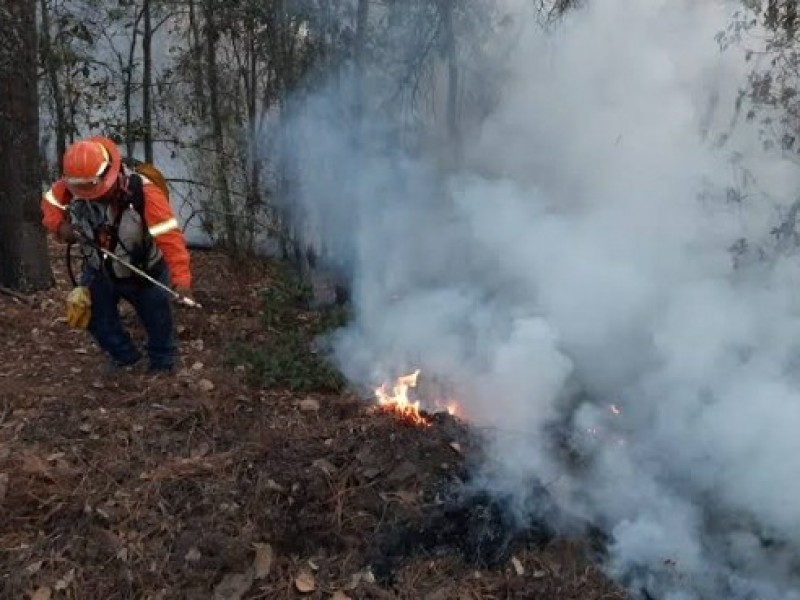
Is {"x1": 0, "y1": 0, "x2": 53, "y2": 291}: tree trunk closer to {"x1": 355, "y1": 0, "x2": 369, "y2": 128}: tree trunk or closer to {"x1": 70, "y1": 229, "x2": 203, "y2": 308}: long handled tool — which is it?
{"x1": 70, "y1": 229, "x2": 203, "y2": 308}: long handled tool

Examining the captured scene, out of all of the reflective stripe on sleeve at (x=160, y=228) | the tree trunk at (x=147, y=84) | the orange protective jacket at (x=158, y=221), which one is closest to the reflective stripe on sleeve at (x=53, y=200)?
the orange protective jacket at (x=158, y=221)

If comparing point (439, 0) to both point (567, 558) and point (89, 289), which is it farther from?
point (567, 558)

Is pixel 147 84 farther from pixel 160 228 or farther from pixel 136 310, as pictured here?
pixel 160 228

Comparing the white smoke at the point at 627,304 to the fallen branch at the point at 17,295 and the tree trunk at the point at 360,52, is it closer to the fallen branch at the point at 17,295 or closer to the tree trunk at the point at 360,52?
the tree trunk at the point at 360,52

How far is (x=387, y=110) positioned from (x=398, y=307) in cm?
188

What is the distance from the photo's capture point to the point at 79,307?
201 inches

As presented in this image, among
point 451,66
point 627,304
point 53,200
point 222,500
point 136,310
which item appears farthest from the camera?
point 451,66

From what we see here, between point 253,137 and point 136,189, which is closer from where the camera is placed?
point 136,189

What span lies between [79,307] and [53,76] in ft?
15.0

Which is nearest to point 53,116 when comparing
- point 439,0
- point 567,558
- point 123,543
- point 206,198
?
point 206,198

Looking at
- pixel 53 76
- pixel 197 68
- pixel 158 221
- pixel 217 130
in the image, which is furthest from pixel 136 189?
pixel 197 68

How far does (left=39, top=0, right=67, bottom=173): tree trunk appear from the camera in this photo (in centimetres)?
797

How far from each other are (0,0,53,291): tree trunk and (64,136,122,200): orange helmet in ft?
8.45

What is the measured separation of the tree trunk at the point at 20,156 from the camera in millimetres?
6656
